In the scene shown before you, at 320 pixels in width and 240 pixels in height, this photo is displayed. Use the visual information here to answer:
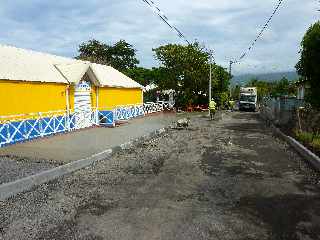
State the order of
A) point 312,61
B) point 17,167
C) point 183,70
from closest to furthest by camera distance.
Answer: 1. point 17,167
2. point 312,61
3. point 183,70

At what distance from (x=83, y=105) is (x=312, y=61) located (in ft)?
49.6

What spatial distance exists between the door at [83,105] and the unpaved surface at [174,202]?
1033 cm

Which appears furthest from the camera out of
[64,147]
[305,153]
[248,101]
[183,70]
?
[248,101]

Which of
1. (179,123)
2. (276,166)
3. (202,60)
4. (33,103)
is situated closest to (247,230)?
(276,166)

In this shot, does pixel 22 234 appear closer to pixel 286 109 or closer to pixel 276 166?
pixel 276 166

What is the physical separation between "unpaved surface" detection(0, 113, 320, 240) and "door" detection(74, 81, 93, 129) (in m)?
10.3

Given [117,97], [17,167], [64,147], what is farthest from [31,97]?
[117,97]

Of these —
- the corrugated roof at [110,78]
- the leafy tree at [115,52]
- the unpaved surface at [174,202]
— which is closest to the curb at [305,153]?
the unpaved surface at [174,202]

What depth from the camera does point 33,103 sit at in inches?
805

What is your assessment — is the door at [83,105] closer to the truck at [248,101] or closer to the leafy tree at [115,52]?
the truck at [248,101]

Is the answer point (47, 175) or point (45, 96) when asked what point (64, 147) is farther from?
point (45, 96)

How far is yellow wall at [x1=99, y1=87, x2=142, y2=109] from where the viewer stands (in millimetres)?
30270

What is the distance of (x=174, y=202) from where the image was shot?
25.9 ft

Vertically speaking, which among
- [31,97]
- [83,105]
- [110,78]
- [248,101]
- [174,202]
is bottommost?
[174,202]
